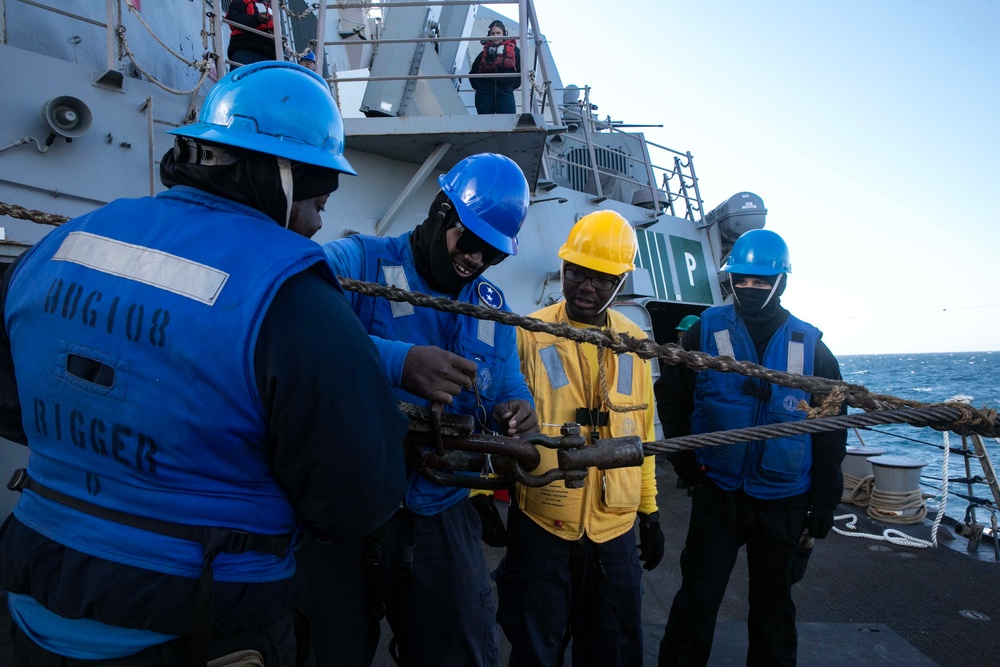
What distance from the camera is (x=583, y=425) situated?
2.41 m

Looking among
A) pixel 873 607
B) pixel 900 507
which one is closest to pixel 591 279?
pixel 873 607

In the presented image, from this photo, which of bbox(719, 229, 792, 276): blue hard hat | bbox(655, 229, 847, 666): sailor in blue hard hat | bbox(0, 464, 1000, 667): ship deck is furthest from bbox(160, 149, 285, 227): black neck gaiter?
bbox(0, 464, 1000, 667): ship deck

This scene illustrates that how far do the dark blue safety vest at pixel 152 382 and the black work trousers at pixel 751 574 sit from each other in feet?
7.21

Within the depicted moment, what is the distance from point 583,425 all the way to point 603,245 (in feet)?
2.62

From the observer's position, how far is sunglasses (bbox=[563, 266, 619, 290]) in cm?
262

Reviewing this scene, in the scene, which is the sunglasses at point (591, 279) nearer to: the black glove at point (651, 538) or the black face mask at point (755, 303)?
the black face mask at point (755, 303)

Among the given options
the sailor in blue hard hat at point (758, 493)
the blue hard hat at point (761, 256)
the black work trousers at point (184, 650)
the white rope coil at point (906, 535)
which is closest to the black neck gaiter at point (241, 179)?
the black work trousers at point (184, 650)

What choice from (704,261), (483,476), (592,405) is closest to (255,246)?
(483,476)

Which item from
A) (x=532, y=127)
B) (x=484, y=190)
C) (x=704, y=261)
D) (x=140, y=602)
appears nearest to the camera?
(x=140, y=602)

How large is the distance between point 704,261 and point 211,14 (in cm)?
703

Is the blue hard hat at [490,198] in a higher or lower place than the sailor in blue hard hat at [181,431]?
higher

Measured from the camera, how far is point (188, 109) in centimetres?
414

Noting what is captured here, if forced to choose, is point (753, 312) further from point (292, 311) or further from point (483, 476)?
point (292, 311)

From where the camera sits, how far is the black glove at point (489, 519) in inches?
88.0
